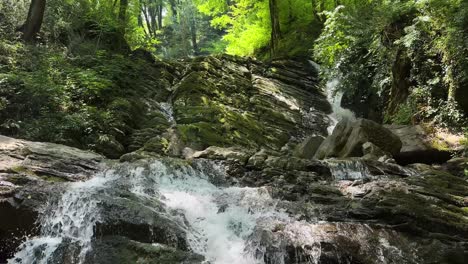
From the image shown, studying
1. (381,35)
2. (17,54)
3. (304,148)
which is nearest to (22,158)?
(17,54)

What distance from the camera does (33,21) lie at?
41.7 ft

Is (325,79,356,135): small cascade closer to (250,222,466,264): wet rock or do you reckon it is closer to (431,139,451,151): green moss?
(431,139,451,151): green moss

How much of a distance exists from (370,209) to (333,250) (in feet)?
4.28

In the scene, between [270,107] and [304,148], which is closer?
[304,148]

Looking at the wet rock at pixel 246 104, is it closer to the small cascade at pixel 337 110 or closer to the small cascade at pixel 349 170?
the small cascade at pixel 337 110

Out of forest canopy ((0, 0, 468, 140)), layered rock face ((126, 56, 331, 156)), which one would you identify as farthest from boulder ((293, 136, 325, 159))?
forest canopy ((0, 0, 468, 140))

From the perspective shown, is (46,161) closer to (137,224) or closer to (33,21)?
(137,224)

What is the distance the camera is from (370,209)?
667cm

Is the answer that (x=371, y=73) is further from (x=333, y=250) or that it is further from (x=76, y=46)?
(x=76, y=46)

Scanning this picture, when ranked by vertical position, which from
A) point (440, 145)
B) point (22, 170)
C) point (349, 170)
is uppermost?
point (440, 145)

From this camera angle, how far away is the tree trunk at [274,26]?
772 inches

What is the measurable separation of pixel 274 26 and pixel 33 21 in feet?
36.7

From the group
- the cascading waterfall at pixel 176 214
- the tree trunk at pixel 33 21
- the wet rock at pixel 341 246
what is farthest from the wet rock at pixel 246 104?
the wet rock at pixel 341 246

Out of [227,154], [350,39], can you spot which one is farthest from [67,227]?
[350,39]
